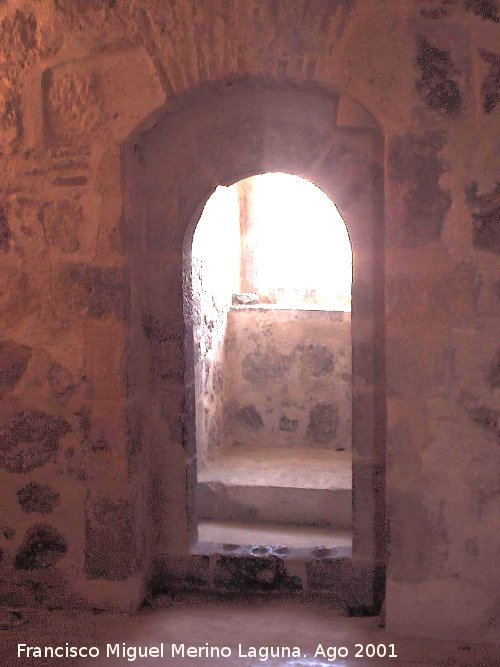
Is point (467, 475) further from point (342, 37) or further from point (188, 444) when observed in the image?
point (342, 37)

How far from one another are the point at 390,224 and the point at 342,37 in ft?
2.11

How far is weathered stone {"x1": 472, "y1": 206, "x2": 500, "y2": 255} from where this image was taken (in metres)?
2.14

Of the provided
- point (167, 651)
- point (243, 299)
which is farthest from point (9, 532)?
point (243, 299)

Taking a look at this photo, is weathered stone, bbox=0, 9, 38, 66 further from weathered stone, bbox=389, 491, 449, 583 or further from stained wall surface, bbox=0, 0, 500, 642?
weathered stone, bbox=389, 491, 449, 583

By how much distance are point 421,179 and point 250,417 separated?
9.02 feet

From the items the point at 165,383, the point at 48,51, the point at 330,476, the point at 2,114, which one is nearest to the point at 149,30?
the point at 48,51

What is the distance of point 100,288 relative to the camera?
244 centimetres

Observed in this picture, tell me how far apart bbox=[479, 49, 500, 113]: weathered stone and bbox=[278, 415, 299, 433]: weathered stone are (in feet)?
9.24

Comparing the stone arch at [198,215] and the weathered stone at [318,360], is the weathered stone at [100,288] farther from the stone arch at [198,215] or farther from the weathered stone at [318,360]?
the weathered stone at [318,360]

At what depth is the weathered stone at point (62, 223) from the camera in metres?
2.43

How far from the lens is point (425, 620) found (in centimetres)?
229

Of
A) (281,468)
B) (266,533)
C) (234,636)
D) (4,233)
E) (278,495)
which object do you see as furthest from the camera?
(281,468)

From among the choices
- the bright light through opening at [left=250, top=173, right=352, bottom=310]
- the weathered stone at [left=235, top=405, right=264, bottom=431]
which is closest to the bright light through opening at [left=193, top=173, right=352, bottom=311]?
the bright light through opening at [left=250, top=173, right=352, bottom=310]

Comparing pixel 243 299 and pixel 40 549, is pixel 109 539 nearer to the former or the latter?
pixel 40 549
